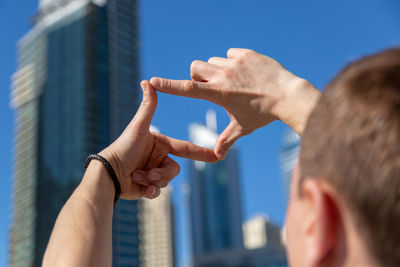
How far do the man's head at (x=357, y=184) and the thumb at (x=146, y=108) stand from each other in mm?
983

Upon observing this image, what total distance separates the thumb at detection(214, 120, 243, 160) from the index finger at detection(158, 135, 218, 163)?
0.07 metres

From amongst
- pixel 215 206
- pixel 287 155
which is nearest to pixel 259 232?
pixel 215 206

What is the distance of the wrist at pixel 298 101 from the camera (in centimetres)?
136

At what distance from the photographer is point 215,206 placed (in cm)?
11431

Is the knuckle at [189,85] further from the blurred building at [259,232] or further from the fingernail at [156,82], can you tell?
the blurred building at [259,232]

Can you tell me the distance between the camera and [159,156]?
1890 mm

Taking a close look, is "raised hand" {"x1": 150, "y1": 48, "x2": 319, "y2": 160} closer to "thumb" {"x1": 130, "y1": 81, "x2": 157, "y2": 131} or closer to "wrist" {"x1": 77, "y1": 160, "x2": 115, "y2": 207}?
"thumb" {"x1": 130, "y1": 81, "x2": 157, "y2": 131}

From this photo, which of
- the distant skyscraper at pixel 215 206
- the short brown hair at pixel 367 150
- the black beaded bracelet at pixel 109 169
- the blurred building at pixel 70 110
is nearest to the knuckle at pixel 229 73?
the black beaded bracelet at pixel 109 169

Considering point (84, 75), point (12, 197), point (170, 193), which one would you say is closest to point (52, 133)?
point (84, 75)

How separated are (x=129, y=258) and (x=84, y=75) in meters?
27.8

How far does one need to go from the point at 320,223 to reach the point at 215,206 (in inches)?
4523

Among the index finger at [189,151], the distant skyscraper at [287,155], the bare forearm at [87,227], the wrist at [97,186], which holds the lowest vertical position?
the bare forearm at [87,227]

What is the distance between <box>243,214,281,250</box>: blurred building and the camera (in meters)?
121

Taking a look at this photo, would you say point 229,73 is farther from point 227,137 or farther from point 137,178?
point 137,178
